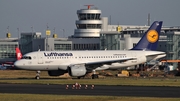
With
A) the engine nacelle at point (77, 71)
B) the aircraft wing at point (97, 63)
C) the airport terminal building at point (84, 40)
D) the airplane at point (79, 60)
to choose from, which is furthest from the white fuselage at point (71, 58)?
the airport terminal building at point (84, 40)

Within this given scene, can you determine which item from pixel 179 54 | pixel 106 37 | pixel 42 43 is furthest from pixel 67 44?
pixel 179 54

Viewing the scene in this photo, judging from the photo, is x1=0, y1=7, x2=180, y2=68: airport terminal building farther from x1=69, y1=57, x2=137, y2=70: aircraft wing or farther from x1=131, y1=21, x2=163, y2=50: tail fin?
x1=69, y1=57, x2=137, y2=70: aircraft wing

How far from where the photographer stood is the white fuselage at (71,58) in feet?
A: 241

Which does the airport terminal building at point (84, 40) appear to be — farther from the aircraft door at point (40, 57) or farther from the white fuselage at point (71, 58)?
the aircraft door at point (40, 57)

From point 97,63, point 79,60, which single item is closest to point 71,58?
point 79,60

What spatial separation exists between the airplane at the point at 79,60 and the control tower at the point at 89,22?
279 ft

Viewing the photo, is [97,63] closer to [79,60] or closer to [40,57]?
[79,60]

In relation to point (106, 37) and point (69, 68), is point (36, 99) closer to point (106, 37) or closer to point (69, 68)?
point (69, 68)

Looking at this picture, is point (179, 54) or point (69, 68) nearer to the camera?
point (69, 68)

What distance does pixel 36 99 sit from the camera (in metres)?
38.8

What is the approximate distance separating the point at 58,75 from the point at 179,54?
2292 inches

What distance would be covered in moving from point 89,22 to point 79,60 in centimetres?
9030

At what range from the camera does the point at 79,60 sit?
7606cm

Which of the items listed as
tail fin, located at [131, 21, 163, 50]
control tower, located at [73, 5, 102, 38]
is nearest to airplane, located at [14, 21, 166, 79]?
tail fin, located at [131, 21, 163, 50]
